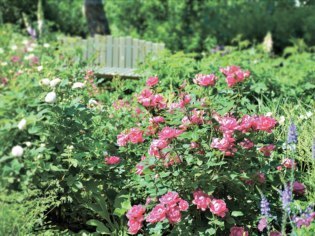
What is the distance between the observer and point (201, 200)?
3570mm

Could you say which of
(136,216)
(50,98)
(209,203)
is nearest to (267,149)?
(209,203)

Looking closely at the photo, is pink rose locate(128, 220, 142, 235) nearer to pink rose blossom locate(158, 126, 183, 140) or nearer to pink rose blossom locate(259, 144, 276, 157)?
pink rose blossom locate(158, 126, 183, 140)

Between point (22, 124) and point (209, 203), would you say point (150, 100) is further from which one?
point (22, 124)

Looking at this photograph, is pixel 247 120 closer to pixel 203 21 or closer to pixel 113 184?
pixel 113 184

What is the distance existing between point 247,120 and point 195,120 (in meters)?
0.30

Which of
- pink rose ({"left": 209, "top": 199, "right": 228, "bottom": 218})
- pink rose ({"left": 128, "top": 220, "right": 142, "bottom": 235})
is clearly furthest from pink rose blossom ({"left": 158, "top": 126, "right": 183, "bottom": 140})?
pink rose ({"left": 128, "top": 220, "right": 142, "bottom": 235})

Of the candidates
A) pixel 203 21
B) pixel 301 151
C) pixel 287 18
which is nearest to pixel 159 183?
pixel 301 151

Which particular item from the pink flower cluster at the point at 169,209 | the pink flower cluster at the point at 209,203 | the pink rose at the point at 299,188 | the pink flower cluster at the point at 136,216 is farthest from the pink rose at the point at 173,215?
the pink rose at the point at 299,188

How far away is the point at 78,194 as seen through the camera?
13.7 ft

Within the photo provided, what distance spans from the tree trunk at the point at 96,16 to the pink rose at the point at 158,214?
9.27 m

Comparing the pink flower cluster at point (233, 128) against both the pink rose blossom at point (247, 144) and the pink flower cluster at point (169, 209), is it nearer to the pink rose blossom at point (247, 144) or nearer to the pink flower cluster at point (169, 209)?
the pink rose blossom at point (247, 144)

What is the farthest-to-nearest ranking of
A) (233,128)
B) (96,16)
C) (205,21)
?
(205,21)
(96,16)
(233,128)

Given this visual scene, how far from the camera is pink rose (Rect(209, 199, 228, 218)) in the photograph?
3531mm

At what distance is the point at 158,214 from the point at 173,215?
84 mm
